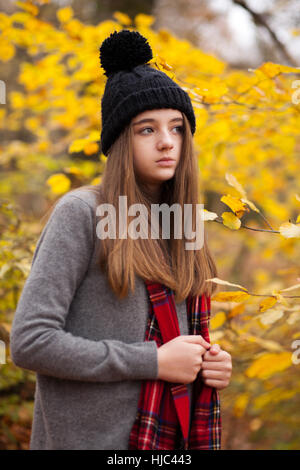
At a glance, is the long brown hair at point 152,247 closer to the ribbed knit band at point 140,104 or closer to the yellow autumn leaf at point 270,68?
the ribbed knit band at point 140,104

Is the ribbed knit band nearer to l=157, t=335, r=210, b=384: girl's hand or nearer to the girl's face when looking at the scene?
the girl's face

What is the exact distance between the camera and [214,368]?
4.35 ft

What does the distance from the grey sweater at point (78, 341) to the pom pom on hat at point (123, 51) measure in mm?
497

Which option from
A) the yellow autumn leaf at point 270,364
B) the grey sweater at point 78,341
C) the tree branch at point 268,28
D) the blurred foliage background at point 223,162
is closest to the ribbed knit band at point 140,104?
the blurred foliage background at point 223,162

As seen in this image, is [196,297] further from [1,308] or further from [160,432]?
[1,308]

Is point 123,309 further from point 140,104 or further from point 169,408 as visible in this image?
point 140,104

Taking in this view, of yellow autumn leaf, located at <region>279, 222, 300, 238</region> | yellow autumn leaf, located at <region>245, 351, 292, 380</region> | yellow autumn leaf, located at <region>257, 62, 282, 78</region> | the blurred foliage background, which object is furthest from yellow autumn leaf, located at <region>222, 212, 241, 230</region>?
yellow autumn leaf, located at <region>245, 351, 292, 380</region>

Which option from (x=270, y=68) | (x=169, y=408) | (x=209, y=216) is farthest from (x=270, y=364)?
(x=270, y=68)

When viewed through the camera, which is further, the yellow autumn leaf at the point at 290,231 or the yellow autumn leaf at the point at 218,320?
the yellow autumn leaf at the point at 218,320

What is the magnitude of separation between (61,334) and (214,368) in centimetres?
51

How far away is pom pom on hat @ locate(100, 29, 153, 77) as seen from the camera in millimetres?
1414

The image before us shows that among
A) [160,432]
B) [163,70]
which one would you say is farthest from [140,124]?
[160,432]

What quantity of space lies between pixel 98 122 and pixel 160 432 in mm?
2492

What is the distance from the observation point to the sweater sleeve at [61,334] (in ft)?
3.74
